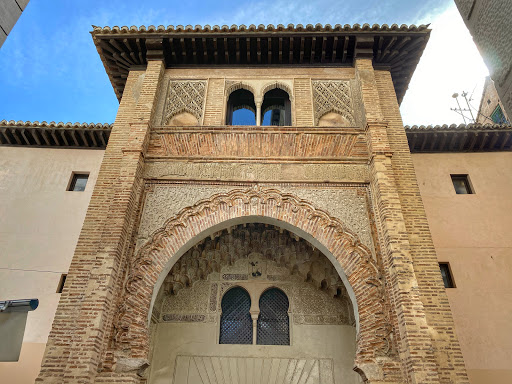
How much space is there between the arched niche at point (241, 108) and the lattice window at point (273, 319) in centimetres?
346

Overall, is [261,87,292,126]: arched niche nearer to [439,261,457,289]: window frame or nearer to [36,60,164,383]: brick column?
[36,60,164,383]: brick column

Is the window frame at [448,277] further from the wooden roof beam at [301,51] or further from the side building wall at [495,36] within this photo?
the side building wall at [495,36]

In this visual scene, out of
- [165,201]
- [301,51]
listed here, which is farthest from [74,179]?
[301,51]

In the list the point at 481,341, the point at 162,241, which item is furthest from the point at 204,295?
the point at 481,341

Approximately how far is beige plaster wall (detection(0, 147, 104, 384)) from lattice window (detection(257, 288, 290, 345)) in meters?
3.81

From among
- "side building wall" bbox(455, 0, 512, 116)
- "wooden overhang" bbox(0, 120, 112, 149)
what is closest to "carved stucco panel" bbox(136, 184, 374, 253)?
"wooden overhang" bbox(0, 120, 112, 149)

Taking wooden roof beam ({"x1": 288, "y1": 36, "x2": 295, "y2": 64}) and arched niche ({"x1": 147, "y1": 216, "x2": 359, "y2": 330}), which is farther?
wooden roof beam ({"x1": 288, "y1": 36, "x2": 295, "y2": 64})

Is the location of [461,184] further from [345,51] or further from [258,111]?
[258,111]

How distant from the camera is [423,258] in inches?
220

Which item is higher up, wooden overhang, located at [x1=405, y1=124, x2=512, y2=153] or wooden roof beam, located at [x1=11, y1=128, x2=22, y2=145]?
wooden roof beam, located at [x1=11, y1=128, x2=22, y2=145]

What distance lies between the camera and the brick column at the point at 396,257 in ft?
15.3

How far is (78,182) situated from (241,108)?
4.10 m

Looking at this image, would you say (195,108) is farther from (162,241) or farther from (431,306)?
(431,306)

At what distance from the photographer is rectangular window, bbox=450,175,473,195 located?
845 centimetres
